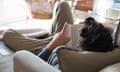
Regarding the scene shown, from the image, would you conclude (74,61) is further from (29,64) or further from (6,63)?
(6,63)

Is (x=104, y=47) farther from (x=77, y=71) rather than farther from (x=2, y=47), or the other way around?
(x=2, y=47)

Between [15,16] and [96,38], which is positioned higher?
[96,38]

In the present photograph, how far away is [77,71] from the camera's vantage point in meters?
1.25

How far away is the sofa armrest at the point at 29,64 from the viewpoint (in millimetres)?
1080

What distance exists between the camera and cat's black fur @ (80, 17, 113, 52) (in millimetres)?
1345

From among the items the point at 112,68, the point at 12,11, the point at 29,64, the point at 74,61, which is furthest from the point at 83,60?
the point at 12,11

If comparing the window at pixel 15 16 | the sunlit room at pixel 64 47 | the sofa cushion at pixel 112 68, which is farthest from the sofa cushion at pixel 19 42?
the window at pixel 15 16

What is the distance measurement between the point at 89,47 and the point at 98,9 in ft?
9.30

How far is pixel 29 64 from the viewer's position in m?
1.13

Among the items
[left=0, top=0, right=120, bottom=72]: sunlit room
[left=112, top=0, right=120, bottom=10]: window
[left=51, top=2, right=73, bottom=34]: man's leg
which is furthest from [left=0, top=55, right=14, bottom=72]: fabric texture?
[left=112, top=0, right=120, bottom=10]: window

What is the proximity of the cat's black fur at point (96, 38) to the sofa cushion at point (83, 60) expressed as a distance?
49mm

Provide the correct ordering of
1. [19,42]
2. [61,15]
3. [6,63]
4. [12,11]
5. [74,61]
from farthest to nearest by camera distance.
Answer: [12,11]
[61,15]
[19,42]
[6,63]
[74,61]

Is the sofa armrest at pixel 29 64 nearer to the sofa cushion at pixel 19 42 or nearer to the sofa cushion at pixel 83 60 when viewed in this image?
the sofa cushion at pixel 83 60

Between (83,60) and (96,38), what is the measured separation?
0.19 metres
